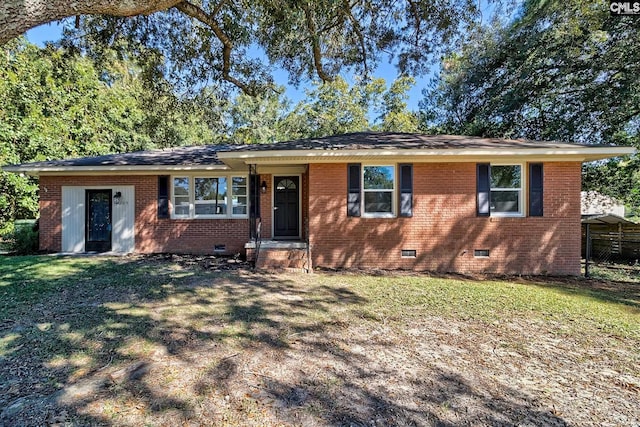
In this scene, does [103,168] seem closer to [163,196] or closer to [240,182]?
[163,196]

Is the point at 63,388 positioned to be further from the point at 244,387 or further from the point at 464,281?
the point at 464,281

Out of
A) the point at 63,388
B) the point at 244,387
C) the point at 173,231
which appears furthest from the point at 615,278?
the point at 173,231

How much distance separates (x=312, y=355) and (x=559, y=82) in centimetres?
1426

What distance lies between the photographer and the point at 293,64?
896 cm

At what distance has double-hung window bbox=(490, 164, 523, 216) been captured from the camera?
26.1 feet

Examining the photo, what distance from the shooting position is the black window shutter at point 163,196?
9914 mm

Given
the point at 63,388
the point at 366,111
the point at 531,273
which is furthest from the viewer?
the point at 366,111

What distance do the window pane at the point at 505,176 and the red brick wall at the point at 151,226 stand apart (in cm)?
718

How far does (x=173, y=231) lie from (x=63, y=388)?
7.73m

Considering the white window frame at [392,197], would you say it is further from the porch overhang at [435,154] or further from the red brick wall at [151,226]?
the red brick wall at [151,226]

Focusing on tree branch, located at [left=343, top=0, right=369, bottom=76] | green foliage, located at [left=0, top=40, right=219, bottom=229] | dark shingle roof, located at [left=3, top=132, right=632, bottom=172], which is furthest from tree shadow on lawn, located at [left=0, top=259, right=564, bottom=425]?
green foliage, located at [left=0, top=40, right=219, bottom=229]

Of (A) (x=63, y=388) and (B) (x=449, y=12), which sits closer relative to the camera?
(A) (x=63, y=388)

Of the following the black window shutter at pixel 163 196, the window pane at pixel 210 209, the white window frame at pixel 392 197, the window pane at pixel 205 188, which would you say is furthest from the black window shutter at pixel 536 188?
the black window shutter at pixel 163 196

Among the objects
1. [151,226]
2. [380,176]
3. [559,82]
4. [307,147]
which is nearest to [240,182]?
[151,226]
